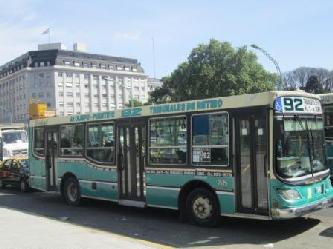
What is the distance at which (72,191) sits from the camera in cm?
1627

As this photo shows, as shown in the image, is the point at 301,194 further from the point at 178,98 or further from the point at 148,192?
the point at 178,98

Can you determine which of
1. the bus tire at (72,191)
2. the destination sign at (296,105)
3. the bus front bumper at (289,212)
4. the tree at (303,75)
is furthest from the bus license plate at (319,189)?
the tree at (303,75)

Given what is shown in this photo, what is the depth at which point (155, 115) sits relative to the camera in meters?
12.8

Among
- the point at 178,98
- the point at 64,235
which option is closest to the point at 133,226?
the point at 64,235

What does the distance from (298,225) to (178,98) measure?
5664 cm

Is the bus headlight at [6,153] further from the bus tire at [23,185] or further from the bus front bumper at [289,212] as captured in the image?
the bus front bumper at [289,212]

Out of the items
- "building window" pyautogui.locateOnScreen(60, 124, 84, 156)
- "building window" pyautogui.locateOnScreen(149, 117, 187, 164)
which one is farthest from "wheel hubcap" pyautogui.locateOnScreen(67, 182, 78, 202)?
"building window" pyautogui.locateOnScreen(149, 117, 187, 164)

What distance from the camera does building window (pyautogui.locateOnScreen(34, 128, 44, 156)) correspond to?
1758 cm

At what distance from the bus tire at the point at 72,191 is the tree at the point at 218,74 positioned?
4764 cm

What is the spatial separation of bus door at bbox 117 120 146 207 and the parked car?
8729 millimetres

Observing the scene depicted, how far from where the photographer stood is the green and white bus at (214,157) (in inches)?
400

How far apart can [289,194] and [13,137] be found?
26.4 metres

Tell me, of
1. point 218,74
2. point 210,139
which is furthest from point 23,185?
point 218,74

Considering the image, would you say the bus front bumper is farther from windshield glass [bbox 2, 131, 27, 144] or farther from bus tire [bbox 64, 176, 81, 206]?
windshield glass [bbox 2, 131, 27, 144]
